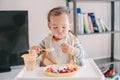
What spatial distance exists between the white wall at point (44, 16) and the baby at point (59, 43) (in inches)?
34.4

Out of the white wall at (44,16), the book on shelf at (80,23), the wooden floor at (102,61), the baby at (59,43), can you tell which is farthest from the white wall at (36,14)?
the baby at (59,43)

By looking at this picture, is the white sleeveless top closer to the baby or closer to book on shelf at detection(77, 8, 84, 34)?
the baby

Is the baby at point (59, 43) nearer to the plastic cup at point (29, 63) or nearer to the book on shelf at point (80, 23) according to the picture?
the plastic cup at point (29, 63)

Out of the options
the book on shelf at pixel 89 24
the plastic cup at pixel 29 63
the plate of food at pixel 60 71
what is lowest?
the plate of food at pixel 60 71

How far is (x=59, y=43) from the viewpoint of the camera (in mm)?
1242

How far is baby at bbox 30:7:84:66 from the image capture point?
113cm

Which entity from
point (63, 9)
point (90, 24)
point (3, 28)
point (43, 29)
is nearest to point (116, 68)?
point (90, 24)

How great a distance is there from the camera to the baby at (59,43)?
1131mm

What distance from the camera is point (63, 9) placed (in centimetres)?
121

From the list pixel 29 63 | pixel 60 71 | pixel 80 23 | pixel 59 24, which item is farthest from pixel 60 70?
pixel 80 23

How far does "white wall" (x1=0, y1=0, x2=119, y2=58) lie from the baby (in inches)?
34.4

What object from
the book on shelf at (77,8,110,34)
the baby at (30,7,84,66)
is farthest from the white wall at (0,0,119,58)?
the baby at (30,7,84,66)

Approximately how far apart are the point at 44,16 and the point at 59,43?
973 millimetres

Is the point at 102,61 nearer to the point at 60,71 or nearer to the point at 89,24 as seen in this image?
the point at 89,24
